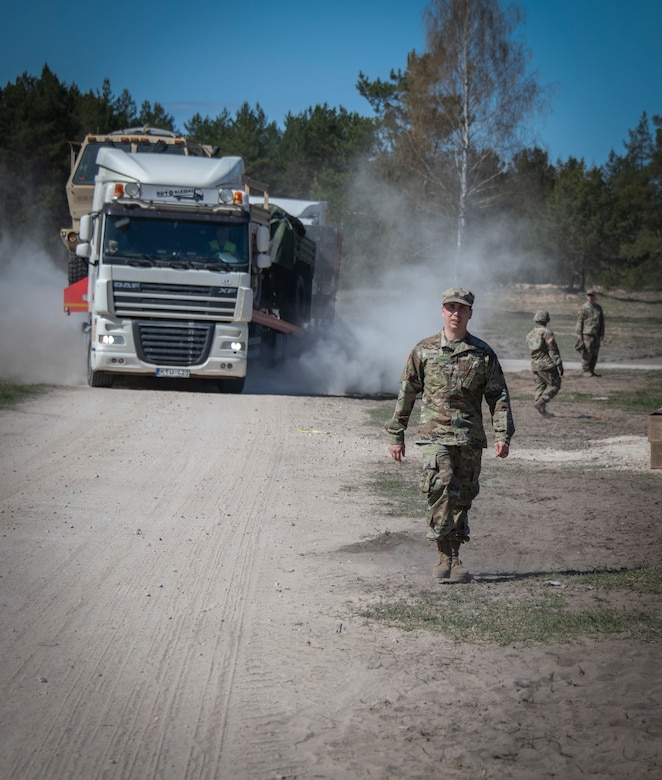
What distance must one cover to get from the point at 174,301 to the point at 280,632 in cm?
1245

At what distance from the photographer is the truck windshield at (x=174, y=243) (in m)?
17.8

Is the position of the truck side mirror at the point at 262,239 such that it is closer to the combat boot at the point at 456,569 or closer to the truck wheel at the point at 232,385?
the truck wheel at the point at 232,385

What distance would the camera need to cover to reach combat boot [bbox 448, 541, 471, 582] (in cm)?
703

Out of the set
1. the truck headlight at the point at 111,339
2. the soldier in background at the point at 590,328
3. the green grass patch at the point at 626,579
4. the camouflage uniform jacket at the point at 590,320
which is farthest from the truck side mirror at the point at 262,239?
the green grass patch at the point at 626,579

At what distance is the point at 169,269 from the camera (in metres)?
17.7

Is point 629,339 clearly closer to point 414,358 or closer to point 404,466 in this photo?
point 404,466

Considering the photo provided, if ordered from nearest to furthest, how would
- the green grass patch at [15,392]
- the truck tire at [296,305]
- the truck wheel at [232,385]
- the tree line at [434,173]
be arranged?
the green grass patch at [15,392], the truck wheel at [232,385], the truck tire at [296,305], the tree line at [434,173]

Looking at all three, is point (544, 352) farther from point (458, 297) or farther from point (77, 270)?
point (458, 297)

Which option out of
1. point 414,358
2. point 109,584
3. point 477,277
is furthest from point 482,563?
point 477,277

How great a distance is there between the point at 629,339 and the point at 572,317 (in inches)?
326

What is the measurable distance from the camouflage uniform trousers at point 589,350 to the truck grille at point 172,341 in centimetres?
1141

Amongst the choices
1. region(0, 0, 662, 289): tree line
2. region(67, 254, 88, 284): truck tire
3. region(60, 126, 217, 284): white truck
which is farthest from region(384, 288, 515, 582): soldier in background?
region(0, 0, 662, 289): tree line

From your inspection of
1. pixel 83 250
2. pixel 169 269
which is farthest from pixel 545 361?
pixel 83 250

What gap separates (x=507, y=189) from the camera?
42.4 m
